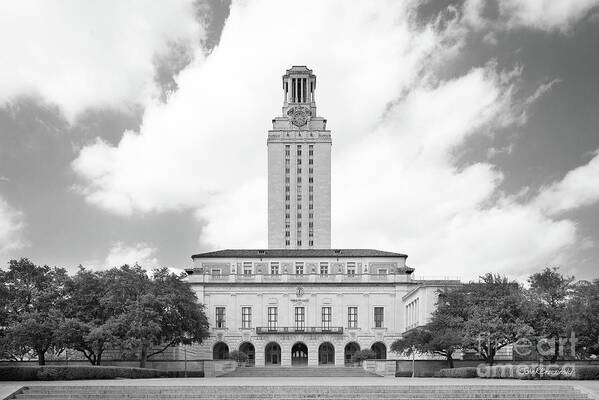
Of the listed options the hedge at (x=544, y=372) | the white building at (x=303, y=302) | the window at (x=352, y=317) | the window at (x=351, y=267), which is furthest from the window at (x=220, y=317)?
the hedge at (x=544, y=372)

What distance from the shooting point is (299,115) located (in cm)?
14275

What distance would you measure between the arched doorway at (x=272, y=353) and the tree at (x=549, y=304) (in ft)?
137

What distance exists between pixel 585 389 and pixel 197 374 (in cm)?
4155

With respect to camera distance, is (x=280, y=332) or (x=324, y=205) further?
(x=324, y=205)

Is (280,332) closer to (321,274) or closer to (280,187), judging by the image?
(321,274)

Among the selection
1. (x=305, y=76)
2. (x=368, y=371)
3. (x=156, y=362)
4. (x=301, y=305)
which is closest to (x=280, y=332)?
(x=301, y=305)

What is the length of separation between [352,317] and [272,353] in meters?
11.2

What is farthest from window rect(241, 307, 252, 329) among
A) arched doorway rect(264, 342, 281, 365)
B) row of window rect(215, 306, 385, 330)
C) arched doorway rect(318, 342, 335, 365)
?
arched doorway rect(318, 342, 335, 365)

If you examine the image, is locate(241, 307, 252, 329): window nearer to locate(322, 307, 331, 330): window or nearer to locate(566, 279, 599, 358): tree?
locate(322, 307, 331, 330): window

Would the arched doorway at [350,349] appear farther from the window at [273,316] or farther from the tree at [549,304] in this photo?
the tree at [549,304]

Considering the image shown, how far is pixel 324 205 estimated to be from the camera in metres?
134

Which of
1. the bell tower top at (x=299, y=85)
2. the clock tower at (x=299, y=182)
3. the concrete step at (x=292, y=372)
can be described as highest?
the bell tower top at (x=299, y=85)

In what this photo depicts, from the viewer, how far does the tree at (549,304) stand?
A: 206 feet

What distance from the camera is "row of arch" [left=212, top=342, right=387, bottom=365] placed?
3954 inches
